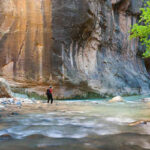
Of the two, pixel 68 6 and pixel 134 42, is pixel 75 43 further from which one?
pixel 134 42

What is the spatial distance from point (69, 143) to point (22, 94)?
1270 cm

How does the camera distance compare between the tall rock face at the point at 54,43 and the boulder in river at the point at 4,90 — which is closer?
the boulder in river at the point at 4,90

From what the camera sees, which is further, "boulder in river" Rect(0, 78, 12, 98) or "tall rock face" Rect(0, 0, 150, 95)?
"tall rock face" Rect(0, 0, 150, 95)

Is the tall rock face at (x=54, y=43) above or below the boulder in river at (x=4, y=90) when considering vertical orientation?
above

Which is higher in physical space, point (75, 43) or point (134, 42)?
point (134, 42)

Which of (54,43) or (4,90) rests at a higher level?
(54,43)

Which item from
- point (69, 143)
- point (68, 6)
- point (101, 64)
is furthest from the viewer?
point (101, 64)

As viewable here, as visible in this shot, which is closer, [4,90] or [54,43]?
[4,90]

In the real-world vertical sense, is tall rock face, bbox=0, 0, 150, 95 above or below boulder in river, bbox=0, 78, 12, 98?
above

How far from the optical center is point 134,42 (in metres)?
26.0

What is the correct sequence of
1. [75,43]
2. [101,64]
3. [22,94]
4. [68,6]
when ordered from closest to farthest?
[22,94]
[68,6]
[75,43]
[101,64]

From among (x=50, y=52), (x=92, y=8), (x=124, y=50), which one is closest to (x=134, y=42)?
(x=124, y=50)

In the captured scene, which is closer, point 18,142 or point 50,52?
point 18,142

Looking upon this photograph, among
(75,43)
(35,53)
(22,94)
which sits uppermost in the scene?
(75,43)
